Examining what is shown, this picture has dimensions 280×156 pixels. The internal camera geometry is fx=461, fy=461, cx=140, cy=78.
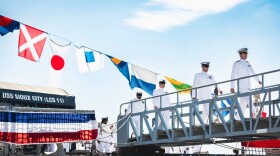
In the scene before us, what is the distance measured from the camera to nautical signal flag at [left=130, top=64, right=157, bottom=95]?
1664 cm

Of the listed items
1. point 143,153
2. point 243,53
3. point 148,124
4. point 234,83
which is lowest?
point 143,153

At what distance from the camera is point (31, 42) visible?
1453 centimetres

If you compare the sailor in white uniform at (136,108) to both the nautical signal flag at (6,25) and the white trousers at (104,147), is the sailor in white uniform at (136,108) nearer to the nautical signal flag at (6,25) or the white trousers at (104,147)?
the white trousers at (104,147)

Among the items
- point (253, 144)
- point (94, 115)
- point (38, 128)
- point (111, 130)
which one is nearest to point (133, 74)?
point (111, 130)

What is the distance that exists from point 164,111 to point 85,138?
2528 mm

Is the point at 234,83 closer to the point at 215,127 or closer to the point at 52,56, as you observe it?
the point at 215,127

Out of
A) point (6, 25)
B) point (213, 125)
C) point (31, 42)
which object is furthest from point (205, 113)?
point (6, 25)

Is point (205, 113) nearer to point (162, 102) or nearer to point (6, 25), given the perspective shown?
point (162, 102)

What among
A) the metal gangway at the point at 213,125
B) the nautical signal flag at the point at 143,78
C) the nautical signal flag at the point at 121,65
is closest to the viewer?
the metal gangway at the point at 213,125

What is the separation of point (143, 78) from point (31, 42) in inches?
170

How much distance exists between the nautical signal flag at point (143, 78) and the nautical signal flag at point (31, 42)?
3516 millimetres

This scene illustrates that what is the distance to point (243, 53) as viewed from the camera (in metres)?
12.1

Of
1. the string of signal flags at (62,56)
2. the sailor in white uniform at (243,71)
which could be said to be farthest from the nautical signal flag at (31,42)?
the sailor in white uniform at (243,71)

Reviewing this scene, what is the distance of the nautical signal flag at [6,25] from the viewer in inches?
567
